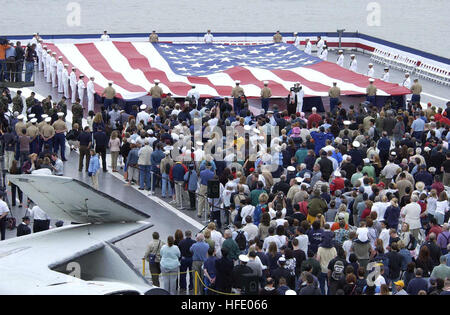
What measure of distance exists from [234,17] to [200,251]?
67717 mm

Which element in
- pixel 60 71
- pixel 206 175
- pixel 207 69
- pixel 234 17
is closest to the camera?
pixel 206 175

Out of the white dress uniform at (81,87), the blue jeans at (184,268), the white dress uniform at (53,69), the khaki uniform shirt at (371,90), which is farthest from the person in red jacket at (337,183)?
the white dress uniform at (53,69)

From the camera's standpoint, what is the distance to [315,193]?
16922 millimetres

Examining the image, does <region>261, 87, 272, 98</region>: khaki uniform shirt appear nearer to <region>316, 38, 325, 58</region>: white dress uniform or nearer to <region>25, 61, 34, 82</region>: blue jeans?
<region>25, 61, 34, 82</region>: blue jeans

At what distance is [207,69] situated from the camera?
32.7 metres

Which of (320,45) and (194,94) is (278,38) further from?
(194,94)

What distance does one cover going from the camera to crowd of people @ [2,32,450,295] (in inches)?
568

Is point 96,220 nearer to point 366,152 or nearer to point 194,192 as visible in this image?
point 194,192

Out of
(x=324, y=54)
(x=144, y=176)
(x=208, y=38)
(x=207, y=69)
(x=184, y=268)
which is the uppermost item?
(x=208, y=38)

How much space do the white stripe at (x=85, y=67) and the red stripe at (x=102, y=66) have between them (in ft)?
0.47

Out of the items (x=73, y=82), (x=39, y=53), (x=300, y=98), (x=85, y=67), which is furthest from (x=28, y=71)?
(x=300, y=98)

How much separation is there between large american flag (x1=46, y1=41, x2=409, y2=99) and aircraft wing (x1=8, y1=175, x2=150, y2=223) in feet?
60.4
